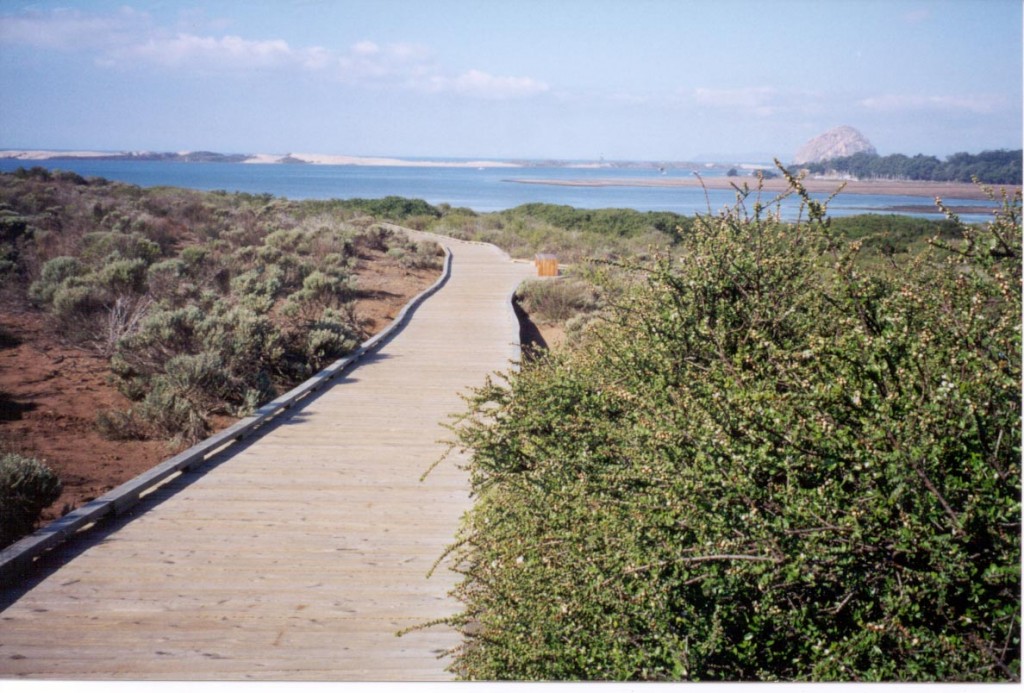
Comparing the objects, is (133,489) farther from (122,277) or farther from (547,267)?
(547,267)

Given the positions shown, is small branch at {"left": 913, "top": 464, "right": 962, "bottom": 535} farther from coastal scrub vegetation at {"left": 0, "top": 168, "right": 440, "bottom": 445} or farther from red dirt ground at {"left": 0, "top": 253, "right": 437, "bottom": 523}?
coastal scrub vegetation at {"left": 0, "top": 168, "right": 440, "bottom": 445}

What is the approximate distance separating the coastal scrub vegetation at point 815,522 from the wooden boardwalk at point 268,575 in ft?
2.20

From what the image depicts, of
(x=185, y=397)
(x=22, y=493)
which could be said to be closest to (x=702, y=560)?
(x=22, y=493)

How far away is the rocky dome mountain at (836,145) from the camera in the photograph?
15.3 feet

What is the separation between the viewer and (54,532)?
4.06 m

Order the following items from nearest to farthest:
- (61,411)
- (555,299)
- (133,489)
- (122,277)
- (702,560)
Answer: (702,560), (133,489), (61,411), (122,277), (555,299)

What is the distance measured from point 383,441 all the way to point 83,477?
2155mm

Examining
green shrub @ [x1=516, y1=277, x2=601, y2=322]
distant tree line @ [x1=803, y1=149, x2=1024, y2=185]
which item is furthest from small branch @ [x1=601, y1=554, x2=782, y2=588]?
green shrub @ [x1=516, y1=277, x2=601, y2=322]

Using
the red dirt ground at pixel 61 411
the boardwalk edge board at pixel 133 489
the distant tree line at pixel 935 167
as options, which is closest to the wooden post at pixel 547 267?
the boardwalk edge board at pixel 133 489

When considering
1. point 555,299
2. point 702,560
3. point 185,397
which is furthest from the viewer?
point 555,299

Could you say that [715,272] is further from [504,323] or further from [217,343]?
[504,323]

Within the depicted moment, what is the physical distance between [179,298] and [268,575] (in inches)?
362

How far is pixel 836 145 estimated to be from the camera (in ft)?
15.5

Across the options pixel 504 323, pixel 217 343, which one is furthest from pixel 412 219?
pixel 217 343
